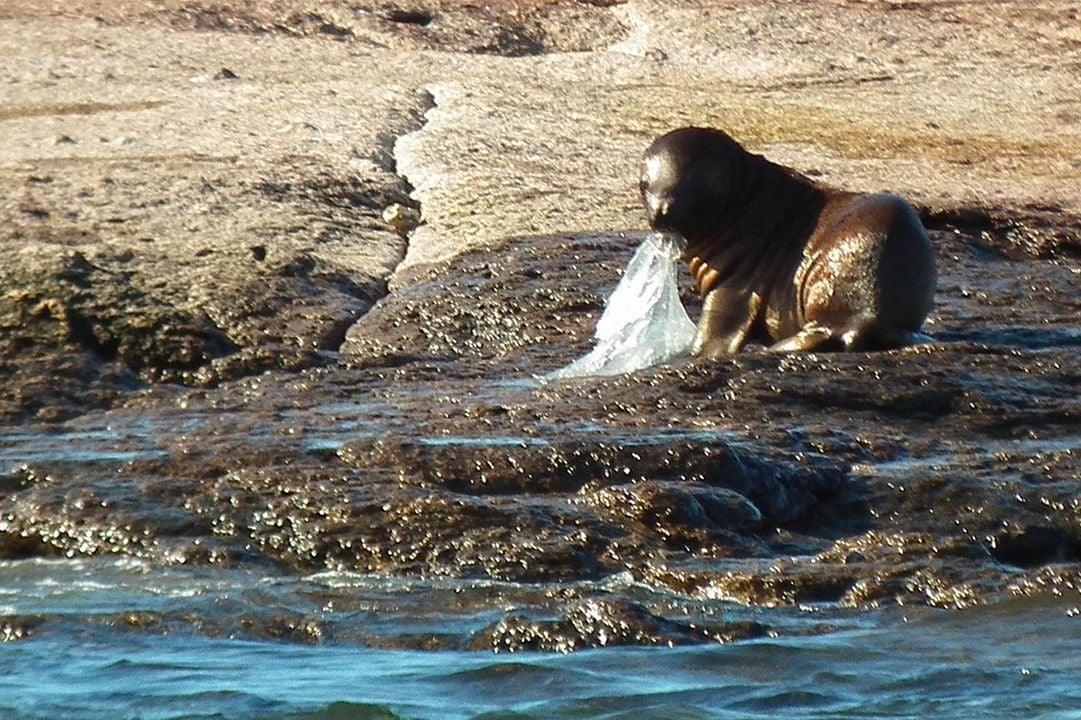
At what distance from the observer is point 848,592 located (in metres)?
5.75

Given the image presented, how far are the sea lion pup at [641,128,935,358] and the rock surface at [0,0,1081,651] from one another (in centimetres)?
38

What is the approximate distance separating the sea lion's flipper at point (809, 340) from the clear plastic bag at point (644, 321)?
0.48 m

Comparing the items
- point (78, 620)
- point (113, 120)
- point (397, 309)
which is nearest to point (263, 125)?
point (113, 120)

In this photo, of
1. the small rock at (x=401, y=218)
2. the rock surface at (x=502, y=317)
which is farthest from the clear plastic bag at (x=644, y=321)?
the small rock at (x=401, y=218)

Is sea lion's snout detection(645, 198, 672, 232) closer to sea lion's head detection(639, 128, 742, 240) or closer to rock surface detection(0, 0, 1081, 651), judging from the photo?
sea lion's head detection(639, 128, 742, 240)

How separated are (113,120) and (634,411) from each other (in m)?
6.07

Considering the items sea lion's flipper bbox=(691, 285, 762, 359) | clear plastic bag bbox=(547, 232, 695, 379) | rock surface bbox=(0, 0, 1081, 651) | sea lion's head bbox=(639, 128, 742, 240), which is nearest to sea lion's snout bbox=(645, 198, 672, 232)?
sea lion's head bbox=(639, 128, 742, 240)

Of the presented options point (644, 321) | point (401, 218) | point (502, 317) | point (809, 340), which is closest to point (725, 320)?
point (644, 321)

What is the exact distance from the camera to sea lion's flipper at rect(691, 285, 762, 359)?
8.88 meters

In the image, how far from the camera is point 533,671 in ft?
17.4

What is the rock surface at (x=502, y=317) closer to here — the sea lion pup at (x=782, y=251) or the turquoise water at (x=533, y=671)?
the turquoise water at (x=533, y=671)

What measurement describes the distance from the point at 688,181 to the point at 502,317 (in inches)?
38.9

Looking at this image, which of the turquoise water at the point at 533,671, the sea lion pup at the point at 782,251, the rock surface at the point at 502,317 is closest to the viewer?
the turquoise water at the point at 533,671

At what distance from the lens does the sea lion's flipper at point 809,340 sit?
8.49m
